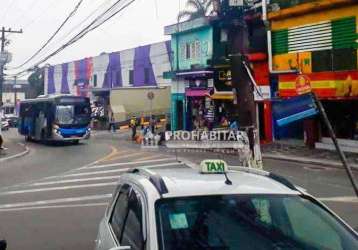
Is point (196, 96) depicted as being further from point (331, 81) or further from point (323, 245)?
point (323, 245)

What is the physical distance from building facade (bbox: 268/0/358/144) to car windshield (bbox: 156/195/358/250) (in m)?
20.3

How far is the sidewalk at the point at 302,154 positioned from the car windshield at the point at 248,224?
58.8ft

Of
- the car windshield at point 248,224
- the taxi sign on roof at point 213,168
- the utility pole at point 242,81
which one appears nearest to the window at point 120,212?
the taxi sign on roof at point 213,168

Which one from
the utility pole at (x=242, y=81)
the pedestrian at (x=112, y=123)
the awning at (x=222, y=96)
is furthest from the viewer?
the pedestrian at (x=112, y=123)

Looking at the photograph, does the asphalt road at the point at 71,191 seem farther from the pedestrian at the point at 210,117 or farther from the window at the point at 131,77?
the window at the point at 131,77

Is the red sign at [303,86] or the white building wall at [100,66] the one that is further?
the white building wall at [100,66]

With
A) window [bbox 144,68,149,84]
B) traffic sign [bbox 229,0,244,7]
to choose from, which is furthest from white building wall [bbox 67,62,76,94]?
traffic sign [bbox 229,0,244,7]

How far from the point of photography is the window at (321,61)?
85.9 ft

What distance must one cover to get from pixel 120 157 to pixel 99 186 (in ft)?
31.3

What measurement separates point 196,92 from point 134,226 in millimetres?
35825

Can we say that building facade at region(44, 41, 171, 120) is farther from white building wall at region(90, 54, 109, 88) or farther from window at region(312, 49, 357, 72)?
window at region(312, 49, 357, 72)

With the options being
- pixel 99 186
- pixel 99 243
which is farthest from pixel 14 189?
pixel 99 243

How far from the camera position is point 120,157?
2692 centimetres

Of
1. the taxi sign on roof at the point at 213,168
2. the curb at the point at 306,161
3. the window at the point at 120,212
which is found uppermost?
the taxi sign on roof at the point at 213,168
